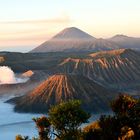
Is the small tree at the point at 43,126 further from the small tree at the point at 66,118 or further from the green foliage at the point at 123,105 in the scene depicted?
the green foliage at the point at 123,105

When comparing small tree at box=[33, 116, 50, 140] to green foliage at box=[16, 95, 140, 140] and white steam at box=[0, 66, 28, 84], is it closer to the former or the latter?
green foliage at box=[16, 95, 140, 140]

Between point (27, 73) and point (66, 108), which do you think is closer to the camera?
point (66, 108)

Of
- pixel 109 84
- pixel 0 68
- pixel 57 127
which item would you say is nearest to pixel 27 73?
pixel 0 68

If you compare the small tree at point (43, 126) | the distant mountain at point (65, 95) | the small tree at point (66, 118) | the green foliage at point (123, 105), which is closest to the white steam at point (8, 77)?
the distant mountain at point (65, 95)

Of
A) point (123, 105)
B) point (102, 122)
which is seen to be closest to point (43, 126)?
point (102, 122)

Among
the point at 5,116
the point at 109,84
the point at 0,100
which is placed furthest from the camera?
the point at 109,84

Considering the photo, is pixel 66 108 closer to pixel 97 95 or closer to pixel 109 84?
pixel 97 95

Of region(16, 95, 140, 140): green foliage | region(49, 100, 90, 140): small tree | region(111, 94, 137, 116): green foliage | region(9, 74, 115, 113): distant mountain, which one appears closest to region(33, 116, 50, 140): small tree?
region(16, 95, 140, 140): green foliage

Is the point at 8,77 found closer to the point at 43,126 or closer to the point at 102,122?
the point at 43,126
